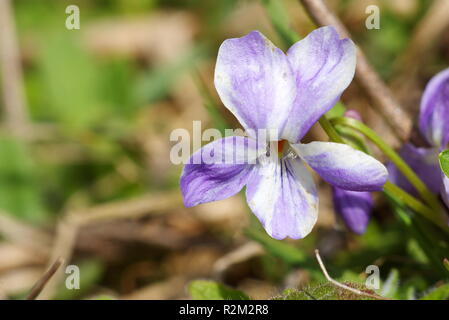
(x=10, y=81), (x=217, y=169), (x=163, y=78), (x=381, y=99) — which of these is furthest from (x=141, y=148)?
(x=217, y=169)

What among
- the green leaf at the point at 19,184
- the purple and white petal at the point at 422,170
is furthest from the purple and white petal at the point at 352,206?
the green leaf at the point at 19,184

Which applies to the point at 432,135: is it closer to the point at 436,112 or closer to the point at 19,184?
the point at 436,112

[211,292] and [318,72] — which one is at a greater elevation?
[318,72]

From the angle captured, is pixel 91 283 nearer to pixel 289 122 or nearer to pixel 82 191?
pixel 82 191

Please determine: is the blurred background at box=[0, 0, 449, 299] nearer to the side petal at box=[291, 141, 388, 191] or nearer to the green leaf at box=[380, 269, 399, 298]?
the green leaf at box=[380, 269, 399, 298]

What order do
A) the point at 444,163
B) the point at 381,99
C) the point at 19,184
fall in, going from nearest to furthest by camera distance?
1. the point at 444,163
2. the point at 381,99
3. the point at 19,184

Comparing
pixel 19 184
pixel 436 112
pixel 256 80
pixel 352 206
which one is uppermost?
pixel 256 80

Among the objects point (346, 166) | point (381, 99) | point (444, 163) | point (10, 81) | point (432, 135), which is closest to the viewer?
point (346, 166)

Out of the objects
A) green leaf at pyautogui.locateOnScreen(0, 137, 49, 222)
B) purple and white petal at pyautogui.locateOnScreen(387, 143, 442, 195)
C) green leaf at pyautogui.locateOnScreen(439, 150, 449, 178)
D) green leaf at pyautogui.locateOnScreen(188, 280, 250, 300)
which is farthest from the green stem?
green leaf at pyautogui.locateOnScreen(0, 137, 49, 222)
